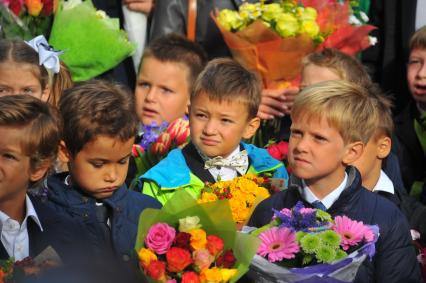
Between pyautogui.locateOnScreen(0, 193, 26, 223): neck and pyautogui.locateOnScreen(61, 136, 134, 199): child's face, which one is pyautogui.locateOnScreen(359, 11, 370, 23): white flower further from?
pyautogui.locateOnScreen(0, 193, 26, 223): neck

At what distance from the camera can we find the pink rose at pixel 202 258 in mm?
3586

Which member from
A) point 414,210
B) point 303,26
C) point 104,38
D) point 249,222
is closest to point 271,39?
point 303,26

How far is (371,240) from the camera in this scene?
387 centimetres

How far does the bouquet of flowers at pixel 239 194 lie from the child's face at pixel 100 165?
0.49 metres

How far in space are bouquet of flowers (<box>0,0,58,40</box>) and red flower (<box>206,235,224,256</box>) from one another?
318 centimetres

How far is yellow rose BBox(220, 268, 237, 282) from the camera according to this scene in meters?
3.60

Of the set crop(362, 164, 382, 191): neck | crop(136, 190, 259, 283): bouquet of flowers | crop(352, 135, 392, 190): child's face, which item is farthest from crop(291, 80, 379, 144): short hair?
crop(136, 190, 259, 283): bouquet of flowers

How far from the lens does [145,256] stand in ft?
11.8

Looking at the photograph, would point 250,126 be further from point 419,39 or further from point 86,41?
point 419,39

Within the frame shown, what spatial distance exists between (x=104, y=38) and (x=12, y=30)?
0.64 m

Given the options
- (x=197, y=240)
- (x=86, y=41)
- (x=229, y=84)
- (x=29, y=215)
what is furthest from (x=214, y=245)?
(x=86, y=41)

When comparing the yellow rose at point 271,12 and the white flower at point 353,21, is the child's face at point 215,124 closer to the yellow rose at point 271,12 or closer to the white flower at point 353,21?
the yellow rose at point 271,12

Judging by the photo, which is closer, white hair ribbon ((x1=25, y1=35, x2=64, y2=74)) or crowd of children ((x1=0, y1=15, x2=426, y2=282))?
crowd of children ((x1=0, y1=15, x2=426, y2=282))

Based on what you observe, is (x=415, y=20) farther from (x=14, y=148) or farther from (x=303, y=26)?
(x=14, y=148)
